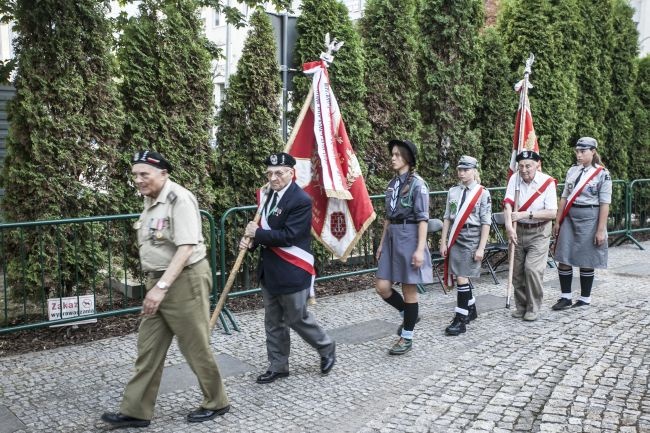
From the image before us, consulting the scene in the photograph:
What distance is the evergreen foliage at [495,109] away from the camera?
1185cm

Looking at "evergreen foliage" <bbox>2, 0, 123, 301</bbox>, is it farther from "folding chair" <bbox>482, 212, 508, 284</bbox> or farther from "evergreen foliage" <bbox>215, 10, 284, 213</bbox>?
"folding chair" <bbox>482, 212, 508, 284</bbox>

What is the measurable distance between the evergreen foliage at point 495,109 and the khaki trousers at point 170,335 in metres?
8.41

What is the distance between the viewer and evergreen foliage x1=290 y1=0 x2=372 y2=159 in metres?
9.25

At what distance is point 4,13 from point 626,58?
13.2m

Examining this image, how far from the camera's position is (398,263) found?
617 centimetres

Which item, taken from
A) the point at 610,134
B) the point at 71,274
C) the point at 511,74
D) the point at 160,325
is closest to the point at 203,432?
the point at 160,325

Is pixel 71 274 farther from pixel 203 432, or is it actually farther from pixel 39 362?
pixel 203 432

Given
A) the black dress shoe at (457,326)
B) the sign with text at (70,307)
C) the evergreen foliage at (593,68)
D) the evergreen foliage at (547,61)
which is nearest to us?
the sign with text at (70,307)

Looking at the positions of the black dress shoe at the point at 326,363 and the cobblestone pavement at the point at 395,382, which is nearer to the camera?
the cobblestone pavement at the point at 395,382

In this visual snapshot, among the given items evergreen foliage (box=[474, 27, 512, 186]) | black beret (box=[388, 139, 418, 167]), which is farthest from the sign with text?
evergreen foliage (box=[474, 27, 512, 186])

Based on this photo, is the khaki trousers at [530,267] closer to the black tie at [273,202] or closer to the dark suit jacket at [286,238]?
the dark suit jacket at [286,238]

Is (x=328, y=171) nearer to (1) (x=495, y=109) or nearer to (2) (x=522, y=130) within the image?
(2) (x=522, y=130)

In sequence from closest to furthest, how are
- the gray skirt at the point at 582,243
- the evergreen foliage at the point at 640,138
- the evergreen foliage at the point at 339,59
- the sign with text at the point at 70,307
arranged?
the sign with text at the point at 70,307, the gray skirt at the point at 582,243, the evergreen foliage at the point at 339,59, the evergreen foliage at the point at 640,138

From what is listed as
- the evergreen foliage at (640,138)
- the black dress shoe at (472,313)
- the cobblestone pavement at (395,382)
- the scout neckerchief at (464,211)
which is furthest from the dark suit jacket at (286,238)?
the evergreen foliage at (640,138)
